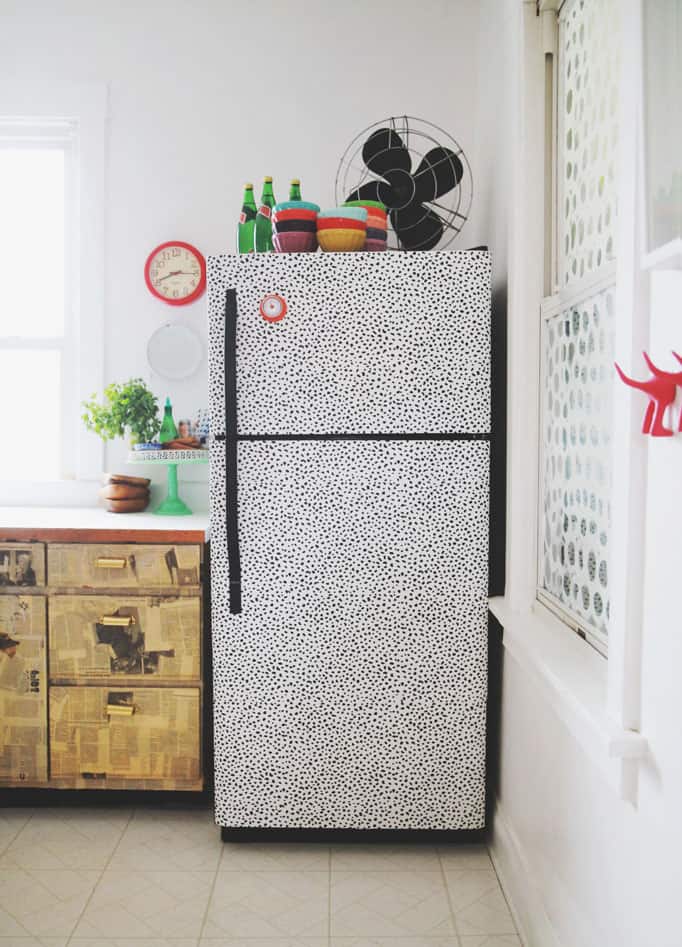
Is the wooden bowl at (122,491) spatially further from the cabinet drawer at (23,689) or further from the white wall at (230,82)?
the cabinet drawer at (23,689)

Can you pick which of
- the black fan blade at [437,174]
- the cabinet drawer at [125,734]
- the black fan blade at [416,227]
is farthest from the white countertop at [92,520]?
the black fan blade at [437,174]

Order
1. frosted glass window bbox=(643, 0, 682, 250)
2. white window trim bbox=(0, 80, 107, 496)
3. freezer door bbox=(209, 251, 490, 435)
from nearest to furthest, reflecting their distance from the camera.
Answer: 1. frosted glass window bbox=(643, 0, 682, 250)
2. freezer door bbox=(209, 251, 490, 435)
3. white window trim bbox=(0, 80, 107, 496)

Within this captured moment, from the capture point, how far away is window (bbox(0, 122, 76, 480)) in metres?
3.09

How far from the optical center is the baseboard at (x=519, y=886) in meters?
1.82

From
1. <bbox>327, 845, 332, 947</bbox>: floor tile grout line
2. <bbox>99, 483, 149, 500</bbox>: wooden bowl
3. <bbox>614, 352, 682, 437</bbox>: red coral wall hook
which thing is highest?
<bbox>614, 352, 682, 437</bbox>: red coral wall hook

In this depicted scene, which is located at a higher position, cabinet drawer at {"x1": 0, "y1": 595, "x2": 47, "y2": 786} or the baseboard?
cabinet drawer at {"x1": 0, "y1": 595, "x2": 47, "y2": 786}

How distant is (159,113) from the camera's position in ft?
9.76

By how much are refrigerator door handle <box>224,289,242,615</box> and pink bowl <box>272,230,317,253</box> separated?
0.21 m

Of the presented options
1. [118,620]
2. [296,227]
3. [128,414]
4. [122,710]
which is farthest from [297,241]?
[122,710]

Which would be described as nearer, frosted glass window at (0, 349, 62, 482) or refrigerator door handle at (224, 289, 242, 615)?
refrigerator door handle at (224, 289, 242, 615)

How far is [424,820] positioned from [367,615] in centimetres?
60

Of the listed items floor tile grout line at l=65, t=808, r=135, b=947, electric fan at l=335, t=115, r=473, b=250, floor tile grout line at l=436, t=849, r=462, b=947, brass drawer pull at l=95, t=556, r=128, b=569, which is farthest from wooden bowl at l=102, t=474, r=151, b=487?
floor tile grout line at l=436, t=849, r=462, b=947

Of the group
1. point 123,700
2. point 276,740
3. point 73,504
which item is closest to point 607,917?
point 276,740

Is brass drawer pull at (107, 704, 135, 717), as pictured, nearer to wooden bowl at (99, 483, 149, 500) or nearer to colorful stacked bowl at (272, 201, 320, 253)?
wooden bowl at (99, 483, 149, 500)
